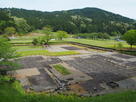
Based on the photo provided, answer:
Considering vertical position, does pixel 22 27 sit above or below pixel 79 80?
above

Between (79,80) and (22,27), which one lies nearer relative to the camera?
(79,80)

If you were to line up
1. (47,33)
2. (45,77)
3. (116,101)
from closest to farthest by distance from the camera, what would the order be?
(116,101) → (45,77) → (47,33)

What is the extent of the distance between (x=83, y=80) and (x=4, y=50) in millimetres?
8645

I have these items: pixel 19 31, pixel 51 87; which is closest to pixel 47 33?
pixel 19 31

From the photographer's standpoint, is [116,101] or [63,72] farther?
[63,72]

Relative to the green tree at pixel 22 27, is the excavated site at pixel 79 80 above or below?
below

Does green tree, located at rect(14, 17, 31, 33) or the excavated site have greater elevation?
green tree, located at rect(14, 17, 31, 33)

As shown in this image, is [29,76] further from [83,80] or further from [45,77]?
[83,80]

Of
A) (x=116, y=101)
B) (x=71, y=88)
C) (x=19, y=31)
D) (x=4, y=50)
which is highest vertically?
(x=19, y=31)

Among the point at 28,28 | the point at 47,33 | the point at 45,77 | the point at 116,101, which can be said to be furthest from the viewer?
the point at 28,28

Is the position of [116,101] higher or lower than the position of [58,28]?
lower

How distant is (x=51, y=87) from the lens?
12000 millimetres

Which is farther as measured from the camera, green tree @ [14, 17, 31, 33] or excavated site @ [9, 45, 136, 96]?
green tree @ [14, 17, 31, 33]

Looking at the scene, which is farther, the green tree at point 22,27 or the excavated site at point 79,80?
the green tree at point 22,27
